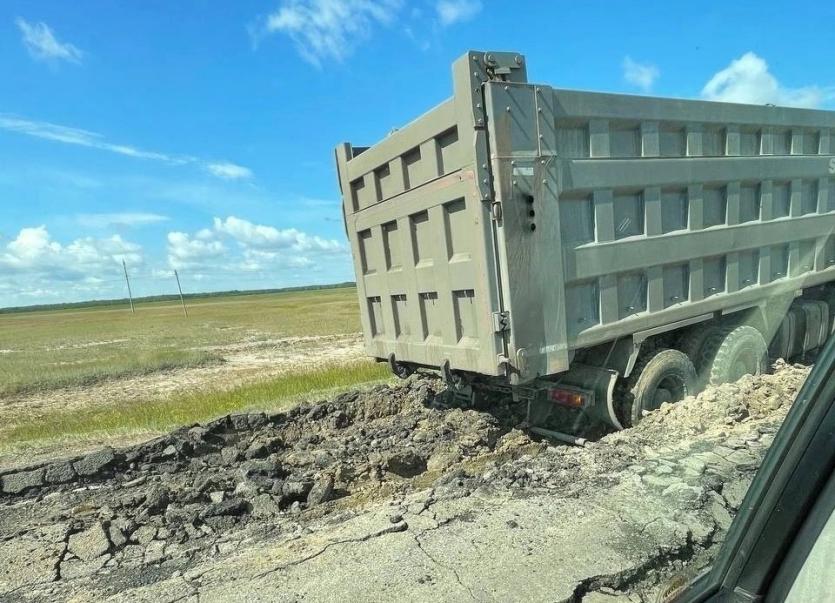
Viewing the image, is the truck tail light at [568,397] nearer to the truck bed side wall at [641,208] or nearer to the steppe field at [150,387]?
the truck bed side wall at [641,208]

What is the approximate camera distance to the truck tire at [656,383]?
5000 mm

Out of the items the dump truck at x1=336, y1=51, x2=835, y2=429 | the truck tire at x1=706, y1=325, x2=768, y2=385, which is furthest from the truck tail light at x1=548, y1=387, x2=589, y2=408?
the truck tire at x1=706, y1=325, x2=768, y2=385

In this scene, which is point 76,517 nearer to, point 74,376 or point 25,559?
point 25,559

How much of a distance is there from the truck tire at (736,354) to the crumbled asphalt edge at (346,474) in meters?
0.20

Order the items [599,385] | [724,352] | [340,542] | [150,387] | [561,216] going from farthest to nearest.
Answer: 1. [150,387]
2. [724,352]
3. [599,385]
4. [561,216]
5. [340,542]

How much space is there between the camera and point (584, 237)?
4551 millimetres

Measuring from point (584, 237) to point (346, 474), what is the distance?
9.64ft

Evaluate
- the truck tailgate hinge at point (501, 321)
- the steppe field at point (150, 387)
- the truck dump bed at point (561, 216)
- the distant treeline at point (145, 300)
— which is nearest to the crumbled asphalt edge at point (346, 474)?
the truck dump bed at point (561, 216)

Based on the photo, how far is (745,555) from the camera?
126cm

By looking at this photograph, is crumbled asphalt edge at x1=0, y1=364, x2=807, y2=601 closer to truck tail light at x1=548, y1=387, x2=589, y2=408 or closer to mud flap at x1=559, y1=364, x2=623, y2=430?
mud flap at x1=559, y1=364, x2=623, y2=430

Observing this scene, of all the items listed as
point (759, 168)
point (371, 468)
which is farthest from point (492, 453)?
point (759, 168)

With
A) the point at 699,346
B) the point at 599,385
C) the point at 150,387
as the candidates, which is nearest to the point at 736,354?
the point at 699,346

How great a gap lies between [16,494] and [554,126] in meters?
5.74

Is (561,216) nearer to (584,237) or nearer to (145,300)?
(584,237)
